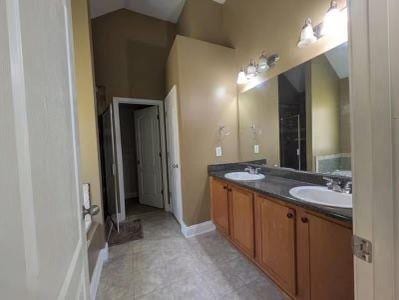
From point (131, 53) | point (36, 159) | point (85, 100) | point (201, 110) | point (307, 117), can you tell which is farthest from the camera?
point (131, 53)

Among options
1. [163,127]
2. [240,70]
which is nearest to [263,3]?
[240,70]

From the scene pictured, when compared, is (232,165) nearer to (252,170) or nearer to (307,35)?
(252,170)

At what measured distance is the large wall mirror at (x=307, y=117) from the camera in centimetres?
163

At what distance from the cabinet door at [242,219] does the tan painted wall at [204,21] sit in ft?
7.74

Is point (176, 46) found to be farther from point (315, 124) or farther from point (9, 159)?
point (9, 159)

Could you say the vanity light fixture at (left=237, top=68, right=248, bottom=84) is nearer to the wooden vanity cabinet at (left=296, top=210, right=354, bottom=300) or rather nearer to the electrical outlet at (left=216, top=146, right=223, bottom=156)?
the electrical outlet at (left=216, top=146, right=223, bottom=156)

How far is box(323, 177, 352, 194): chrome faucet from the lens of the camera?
1.46 meters

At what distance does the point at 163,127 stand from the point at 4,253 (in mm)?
3454

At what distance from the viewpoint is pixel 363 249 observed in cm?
57

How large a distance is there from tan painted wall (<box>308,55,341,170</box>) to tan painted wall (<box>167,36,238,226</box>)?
1324 millimetres

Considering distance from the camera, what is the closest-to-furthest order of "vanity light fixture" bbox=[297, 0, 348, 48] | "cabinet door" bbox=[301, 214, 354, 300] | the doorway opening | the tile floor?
"cabinet door" bbox=[301, 214, 354, 300] → "vanity light fixture" bbox=[297, 0, 348, 48] → the tile floor → the doorway opening

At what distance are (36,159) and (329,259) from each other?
4.62 ft

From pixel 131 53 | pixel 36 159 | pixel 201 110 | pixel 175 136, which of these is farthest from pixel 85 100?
pixel 36 159

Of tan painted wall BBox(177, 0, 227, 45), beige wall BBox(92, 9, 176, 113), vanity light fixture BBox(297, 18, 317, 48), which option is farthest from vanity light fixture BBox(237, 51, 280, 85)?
beige wall BBox(92, 9, 176, 113)
